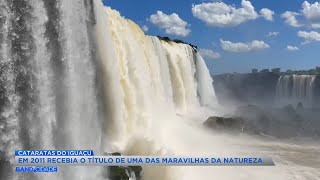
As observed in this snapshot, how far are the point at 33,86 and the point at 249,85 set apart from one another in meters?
67.1

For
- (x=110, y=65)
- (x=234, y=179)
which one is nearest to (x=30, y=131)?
(x=110, y=65)

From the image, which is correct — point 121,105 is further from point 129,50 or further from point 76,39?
point 76,39

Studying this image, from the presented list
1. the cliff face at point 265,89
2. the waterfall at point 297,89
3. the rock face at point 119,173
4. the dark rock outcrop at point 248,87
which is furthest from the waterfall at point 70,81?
the dark rock outcrop at point 248,87

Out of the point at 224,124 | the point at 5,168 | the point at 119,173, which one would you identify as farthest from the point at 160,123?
the point at 5,168

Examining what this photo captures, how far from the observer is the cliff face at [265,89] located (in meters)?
58.7

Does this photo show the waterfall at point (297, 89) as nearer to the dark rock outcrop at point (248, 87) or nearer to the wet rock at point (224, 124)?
the dark rock outcrop at point (248, 87)

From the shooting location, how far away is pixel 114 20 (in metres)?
19.1

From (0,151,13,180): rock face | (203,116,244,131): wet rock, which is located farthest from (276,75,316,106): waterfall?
(0,151,13,180): rock face

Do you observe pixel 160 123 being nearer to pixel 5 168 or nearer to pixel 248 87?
pixel 5 168

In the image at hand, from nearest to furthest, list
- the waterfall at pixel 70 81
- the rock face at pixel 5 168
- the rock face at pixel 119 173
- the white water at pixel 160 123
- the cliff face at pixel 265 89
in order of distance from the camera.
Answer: the rock face at pixel 5 168, the waterfall at pixel 70 81, the rock face at pixel 119 173, the white water at pixel 160 123, the cliff face at pixel 265 89

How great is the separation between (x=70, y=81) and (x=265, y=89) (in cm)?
6111

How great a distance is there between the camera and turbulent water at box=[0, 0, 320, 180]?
10.3 m

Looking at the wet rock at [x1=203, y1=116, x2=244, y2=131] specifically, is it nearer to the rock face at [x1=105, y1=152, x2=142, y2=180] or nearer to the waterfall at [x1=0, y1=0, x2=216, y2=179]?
the waterfall at [x1=0, y1=0, x2=216, y2=179]

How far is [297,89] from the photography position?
60.3 meters
